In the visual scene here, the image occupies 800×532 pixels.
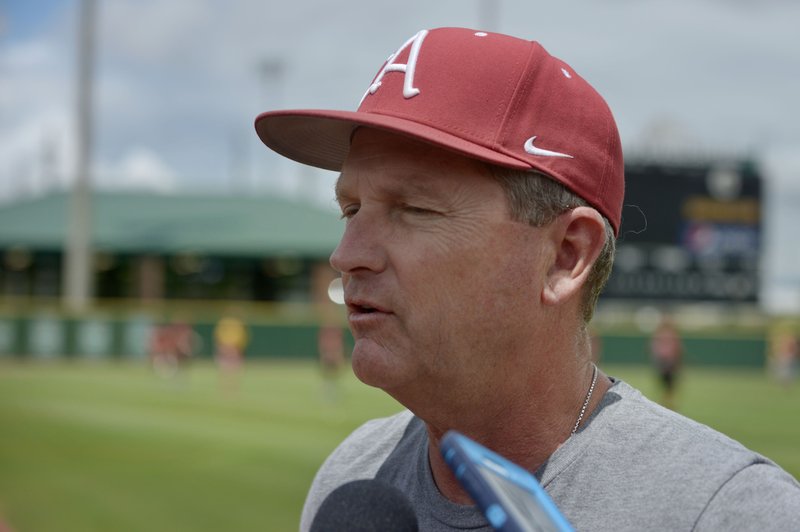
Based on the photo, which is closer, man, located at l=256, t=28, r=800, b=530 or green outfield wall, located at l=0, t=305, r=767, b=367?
man, located at l=256, t=28, r=800, b=530

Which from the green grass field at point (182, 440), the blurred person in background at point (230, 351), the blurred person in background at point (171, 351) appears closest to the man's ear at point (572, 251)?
the green grass field at point (182, 440)

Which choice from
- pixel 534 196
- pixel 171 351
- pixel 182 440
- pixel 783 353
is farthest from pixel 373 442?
pixel 783 353

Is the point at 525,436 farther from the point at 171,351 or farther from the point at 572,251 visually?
the point at 171,351

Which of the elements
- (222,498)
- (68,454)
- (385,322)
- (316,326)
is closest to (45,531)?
(222,498)

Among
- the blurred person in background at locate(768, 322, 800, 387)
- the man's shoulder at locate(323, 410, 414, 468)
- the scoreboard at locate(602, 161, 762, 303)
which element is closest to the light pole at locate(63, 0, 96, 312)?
the scoreboard at locate(602, 161, 762, 303)

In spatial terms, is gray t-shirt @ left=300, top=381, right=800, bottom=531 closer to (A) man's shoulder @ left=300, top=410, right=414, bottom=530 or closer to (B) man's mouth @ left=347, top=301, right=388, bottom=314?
(A) man's shoulder @ left=300, top=410, right=414, bottom=530

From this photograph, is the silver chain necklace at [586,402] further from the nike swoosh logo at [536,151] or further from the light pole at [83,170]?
the light pole at [83,170]

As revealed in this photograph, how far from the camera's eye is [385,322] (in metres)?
1.55

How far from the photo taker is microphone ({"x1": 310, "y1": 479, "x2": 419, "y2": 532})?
1.35 meters

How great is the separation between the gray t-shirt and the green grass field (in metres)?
7.06

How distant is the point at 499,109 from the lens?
5.01 feet

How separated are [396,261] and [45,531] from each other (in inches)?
306

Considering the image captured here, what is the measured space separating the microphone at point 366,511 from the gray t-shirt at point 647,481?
230 millimetres

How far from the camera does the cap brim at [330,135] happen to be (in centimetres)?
148
